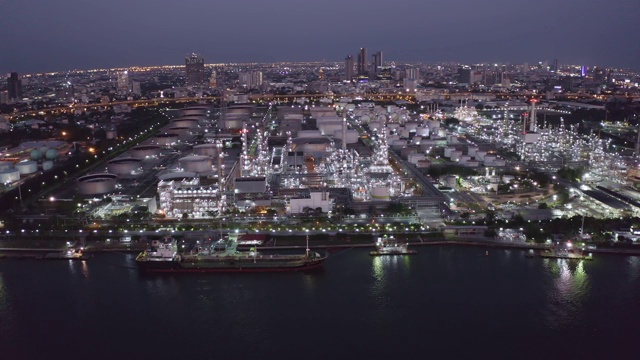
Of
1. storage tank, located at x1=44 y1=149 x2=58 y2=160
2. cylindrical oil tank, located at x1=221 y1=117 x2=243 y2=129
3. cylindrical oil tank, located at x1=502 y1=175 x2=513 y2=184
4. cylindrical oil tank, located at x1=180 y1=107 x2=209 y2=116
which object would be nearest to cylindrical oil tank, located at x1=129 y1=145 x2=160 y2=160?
storage tank, located at x1=44 y1=149 x2=58 y2=160

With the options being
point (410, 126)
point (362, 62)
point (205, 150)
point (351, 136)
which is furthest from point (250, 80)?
point (205, 150)

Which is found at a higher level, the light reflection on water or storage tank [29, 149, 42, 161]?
storage tank [29, 149, 42, 161]

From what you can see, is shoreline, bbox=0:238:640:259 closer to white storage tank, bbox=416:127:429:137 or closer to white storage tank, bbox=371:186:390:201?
white storage tank, bbox=371:186:390:201

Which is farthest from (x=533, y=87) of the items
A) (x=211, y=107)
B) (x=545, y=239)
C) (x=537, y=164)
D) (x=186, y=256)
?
(x=186, y=256)

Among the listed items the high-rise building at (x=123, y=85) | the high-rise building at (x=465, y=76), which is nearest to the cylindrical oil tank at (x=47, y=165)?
the high-rise building at (x=123, y=85)

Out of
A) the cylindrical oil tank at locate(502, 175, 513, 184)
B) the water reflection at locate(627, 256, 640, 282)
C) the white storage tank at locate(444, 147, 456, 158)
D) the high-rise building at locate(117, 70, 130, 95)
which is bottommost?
the water reflection at locate(627, 256, 640, 282)

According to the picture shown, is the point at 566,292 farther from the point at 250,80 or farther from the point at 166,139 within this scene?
the point at 250,80

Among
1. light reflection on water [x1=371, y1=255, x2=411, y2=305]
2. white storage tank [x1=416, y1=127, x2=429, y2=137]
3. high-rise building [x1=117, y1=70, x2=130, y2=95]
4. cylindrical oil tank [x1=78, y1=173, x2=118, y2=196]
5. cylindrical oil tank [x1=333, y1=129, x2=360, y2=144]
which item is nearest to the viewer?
light reflection on water [x1=371, y1=255, x2=411, y2=305]
